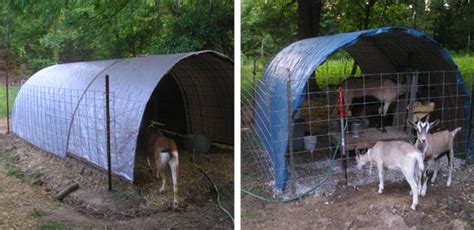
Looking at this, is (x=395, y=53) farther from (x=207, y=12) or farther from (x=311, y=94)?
(x=207, y=12)

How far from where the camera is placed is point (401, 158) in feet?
7.32

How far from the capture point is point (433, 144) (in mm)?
2418

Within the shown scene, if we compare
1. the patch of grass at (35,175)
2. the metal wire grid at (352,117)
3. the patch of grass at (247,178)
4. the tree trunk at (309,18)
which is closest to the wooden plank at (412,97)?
the metal wire grid at (352,117)

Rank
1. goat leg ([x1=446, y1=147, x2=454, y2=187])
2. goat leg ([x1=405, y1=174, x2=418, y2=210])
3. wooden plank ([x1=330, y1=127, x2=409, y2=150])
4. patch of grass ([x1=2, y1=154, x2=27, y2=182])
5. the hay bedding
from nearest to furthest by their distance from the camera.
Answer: patch of grass ([x1=2, y1=154, x2=27, y2=182])
the hay bedding
goat leg ([x1=405, y1=174, x2=418, y2=210])
goat leg ([x1=446, y1=147, x2=454, y2=187])
wooden plank ([x1=330, y1=127, x2=409, y2=150])

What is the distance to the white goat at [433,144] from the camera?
7.57 feet

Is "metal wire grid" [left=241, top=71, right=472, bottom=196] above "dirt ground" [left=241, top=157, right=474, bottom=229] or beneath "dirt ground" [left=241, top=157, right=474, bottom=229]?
above

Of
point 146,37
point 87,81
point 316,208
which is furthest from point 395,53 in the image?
point 87,81

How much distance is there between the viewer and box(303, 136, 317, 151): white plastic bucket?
268cm

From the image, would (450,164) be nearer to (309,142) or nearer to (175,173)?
(309,142)

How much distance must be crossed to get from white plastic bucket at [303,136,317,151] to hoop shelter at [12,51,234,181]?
451 millimetres

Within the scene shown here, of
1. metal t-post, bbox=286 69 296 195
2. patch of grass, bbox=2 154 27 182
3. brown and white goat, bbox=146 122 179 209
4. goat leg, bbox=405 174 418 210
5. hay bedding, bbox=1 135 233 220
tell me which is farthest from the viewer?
brown and white goat, bbox=146 122 179 209

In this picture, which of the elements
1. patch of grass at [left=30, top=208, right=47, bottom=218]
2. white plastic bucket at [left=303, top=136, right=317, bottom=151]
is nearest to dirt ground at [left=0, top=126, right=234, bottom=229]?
patch of grass at [left=30, top=208, right=47, bottom=218]

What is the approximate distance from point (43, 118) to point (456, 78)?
203cm

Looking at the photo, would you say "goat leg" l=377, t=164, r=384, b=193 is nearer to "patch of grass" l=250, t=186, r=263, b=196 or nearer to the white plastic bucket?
the white plastic bucket
